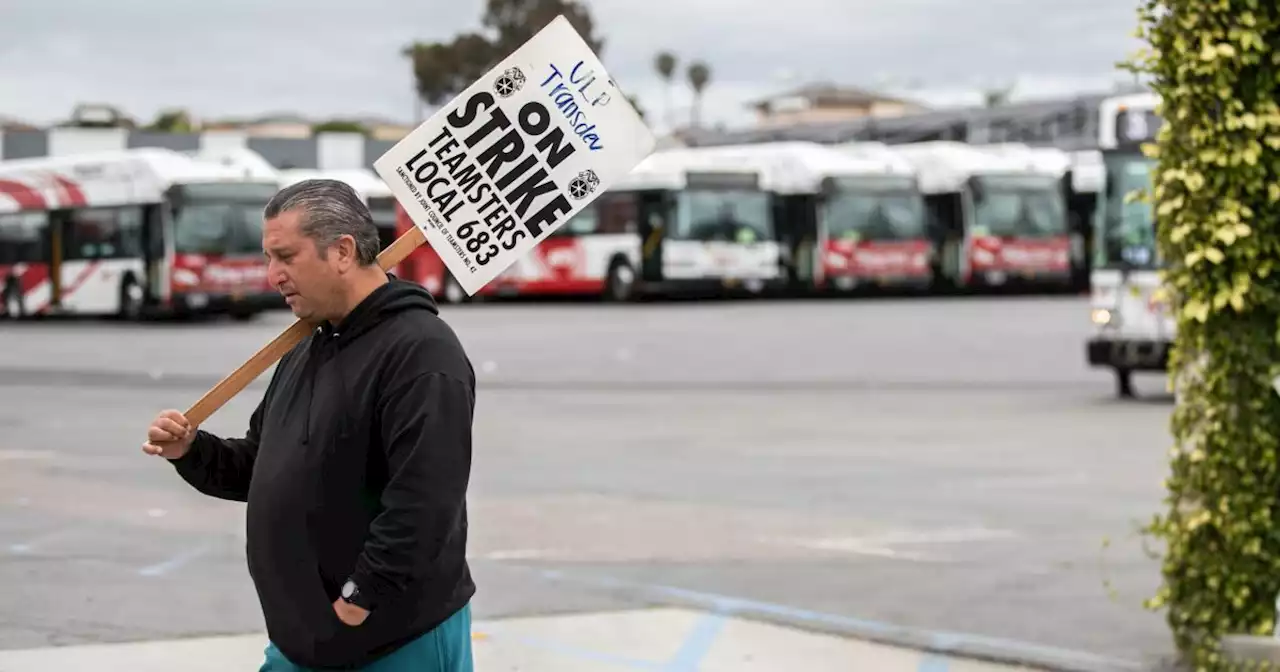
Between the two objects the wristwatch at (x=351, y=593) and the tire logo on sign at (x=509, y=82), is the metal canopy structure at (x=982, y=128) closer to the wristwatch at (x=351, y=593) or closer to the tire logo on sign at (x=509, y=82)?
the tire logo on sign at (x=509, y=82)

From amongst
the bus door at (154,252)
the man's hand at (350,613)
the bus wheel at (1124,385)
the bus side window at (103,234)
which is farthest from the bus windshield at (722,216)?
the man's hand at (350,613)

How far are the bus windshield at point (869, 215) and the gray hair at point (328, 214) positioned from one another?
40.6 m

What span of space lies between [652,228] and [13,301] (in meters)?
13.0

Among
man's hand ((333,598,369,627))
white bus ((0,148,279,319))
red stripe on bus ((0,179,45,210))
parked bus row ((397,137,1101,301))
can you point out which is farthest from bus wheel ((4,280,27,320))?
man's hand ((333,598,369,627))

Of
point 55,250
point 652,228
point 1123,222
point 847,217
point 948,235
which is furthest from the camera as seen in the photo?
point 948,235

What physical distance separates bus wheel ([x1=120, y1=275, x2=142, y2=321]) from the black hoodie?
114ft

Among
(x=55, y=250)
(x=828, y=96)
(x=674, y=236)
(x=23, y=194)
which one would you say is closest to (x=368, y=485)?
(x=55, y=250)

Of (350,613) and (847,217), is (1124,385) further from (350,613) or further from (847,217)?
(847,217)

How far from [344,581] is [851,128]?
76331 millimetres

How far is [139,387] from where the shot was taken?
72.5 feet

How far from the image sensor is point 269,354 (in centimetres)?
404

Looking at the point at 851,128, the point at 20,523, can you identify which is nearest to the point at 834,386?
the point at 20,523

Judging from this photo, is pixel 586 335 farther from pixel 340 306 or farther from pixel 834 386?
pixel 340 306

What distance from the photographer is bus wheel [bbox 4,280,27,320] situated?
40250mm
